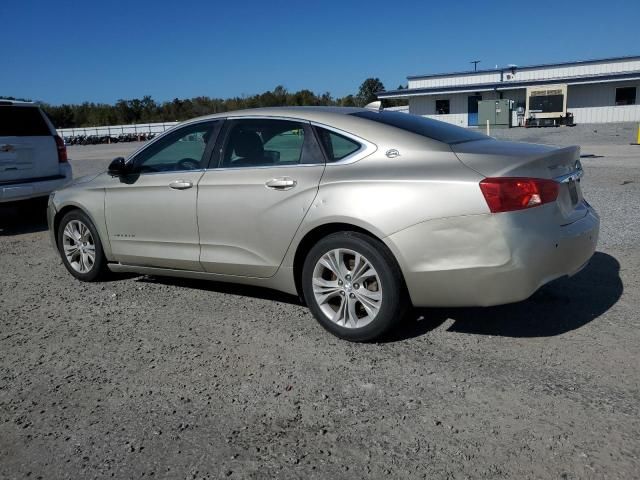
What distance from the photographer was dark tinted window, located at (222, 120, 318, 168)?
14.5 ft

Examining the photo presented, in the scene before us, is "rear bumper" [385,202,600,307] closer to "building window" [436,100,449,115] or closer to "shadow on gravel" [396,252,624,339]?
"shadow on gravel" [396,252,624,339]

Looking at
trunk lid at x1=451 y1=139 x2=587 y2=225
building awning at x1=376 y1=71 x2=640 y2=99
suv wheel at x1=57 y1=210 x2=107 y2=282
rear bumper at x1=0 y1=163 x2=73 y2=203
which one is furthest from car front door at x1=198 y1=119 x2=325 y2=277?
building awning at x1=376 y1=71 x2=640 y2=99

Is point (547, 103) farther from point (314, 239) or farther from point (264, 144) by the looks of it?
point (314, 239)

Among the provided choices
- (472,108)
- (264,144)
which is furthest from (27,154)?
(472,108)

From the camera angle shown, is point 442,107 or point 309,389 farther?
point 442,107

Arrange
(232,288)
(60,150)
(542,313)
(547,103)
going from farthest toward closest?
(547,103) → (60,150) → (232,288) → (542,313)

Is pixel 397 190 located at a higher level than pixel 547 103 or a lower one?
lower

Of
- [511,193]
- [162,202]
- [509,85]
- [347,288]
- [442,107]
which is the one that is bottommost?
[347,288]

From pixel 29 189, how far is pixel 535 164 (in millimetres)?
7551

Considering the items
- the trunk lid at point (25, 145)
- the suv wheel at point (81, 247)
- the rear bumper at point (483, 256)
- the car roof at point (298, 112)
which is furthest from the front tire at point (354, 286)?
the trunk lid at point (25, 145)

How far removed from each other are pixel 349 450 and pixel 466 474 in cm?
56

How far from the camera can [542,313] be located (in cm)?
454

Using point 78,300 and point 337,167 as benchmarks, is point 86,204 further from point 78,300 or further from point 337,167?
point 337,167

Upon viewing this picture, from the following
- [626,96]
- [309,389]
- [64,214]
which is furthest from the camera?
[626,96]
